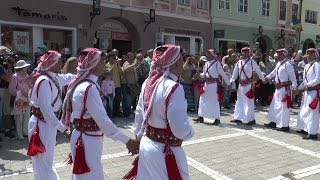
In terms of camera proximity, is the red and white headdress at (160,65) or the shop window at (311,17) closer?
the red and white headdress at (160,65)

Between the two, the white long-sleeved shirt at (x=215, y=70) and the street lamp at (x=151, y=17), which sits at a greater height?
the street lamp at (x=151, y=17)

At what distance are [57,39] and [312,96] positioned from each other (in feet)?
37.3

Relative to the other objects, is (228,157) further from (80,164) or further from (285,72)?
(80,164)

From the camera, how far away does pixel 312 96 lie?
905 centimetres

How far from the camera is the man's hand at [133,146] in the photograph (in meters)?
4.13

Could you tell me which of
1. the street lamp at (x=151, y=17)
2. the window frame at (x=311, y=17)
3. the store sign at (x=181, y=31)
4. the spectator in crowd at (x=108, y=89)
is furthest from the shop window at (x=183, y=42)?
the window frame at (x=311, y=17)

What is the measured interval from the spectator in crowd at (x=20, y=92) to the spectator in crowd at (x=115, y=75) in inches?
105

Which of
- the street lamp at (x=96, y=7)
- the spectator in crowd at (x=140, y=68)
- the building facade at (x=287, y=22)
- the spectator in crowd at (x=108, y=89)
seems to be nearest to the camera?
the spectator in crowd at (x=108, y=89)

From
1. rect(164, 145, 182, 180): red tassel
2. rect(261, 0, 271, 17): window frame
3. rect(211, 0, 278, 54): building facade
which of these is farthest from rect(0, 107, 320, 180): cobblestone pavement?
rect(261, 0, 271, 17): window frame

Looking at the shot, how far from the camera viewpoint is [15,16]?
1518 centimetres

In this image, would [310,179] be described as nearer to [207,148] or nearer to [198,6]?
[207,148]

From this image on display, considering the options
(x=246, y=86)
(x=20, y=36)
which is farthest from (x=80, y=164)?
(x=20, y=36)

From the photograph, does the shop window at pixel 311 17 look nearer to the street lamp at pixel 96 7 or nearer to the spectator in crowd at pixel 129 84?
the street lamp at pixel 96 7

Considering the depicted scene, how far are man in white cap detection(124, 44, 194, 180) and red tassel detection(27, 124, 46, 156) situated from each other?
4.71 ft
